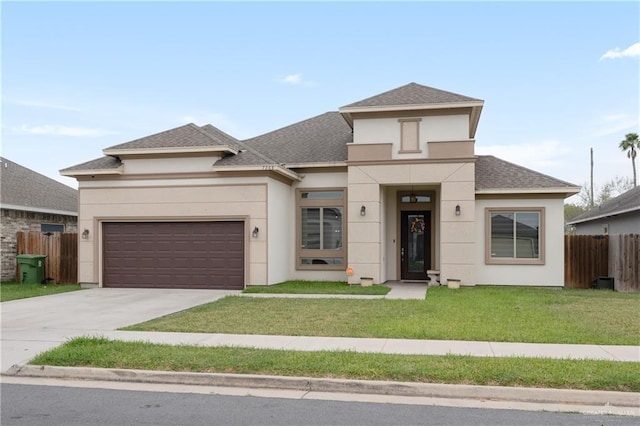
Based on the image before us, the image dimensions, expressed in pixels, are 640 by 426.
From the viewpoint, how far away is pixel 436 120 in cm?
1750

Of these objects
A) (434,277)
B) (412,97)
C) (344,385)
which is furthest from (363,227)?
(344,385)

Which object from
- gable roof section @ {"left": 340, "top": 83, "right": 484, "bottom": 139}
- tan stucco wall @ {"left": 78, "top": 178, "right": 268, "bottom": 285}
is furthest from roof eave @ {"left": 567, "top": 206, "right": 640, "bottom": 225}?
tan stucco wall @ {"left": 78, "top": 178, "right": 268, "bottom": 285}

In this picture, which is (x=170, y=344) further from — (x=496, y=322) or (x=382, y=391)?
(x=496, y=322)

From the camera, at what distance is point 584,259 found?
18547 mm

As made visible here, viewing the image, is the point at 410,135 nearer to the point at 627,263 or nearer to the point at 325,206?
the point at 325,206

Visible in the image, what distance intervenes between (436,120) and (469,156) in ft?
5.16

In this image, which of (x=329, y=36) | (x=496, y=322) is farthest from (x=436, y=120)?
(x=496, y=322)

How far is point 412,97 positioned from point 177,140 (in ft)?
25.9

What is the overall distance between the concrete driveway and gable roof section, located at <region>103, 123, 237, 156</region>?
450 centimetres

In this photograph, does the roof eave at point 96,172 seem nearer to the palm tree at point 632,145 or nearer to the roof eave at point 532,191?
the roof eave at point 532,191

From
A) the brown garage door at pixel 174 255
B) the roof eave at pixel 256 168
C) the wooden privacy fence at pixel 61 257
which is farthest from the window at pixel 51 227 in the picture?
the roof eave at pixel 256 168

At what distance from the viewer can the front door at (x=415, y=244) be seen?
1950 centimetres

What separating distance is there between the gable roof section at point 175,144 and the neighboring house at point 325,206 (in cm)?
5

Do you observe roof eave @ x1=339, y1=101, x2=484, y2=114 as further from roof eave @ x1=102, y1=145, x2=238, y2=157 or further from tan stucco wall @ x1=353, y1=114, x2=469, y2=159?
roof eave @ x1=102, y1=145, x2=238, y2=157
